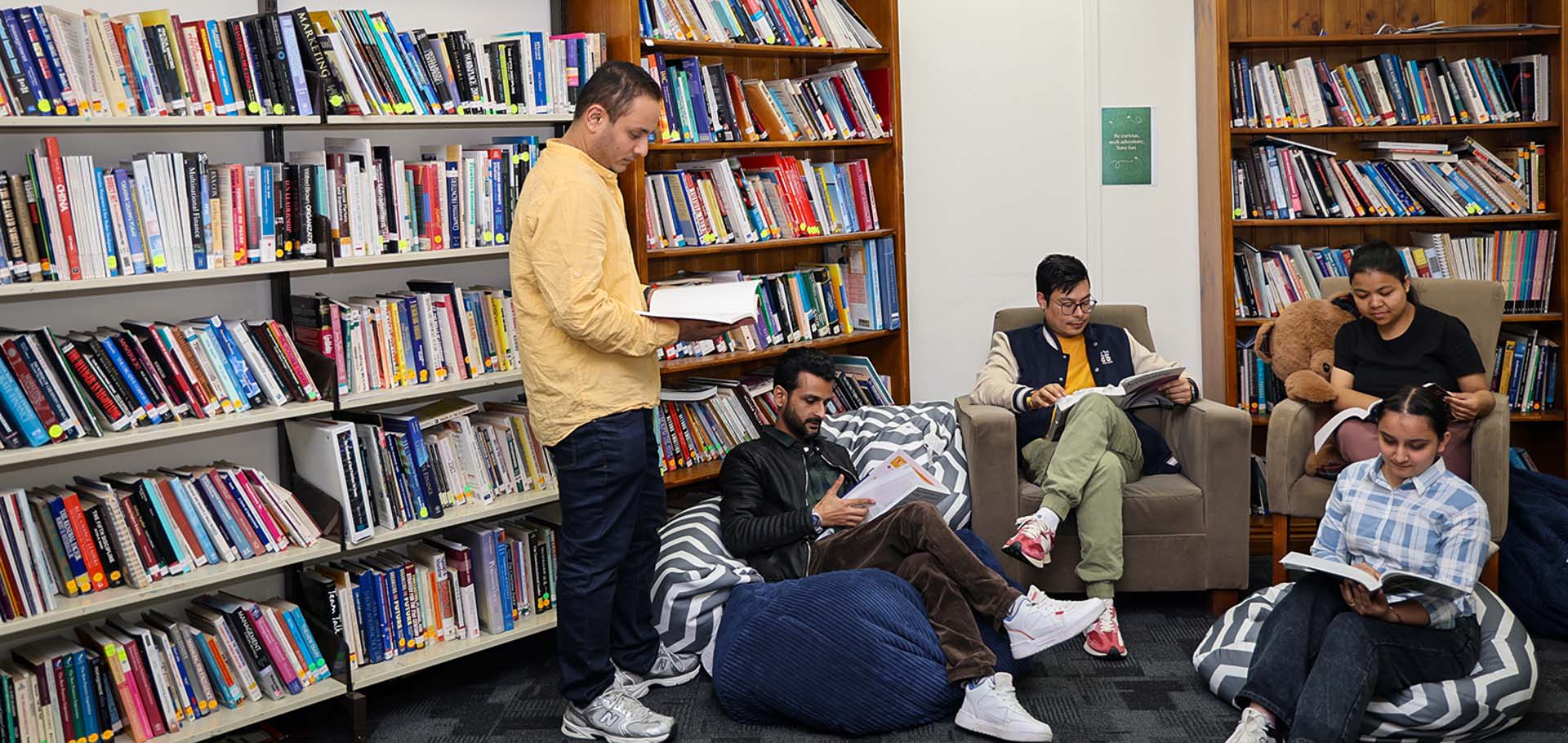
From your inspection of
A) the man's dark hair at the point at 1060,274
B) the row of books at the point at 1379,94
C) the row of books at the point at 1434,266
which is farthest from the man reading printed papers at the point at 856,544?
the row of books at the point at 1379,94

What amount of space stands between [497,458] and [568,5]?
1.34 m

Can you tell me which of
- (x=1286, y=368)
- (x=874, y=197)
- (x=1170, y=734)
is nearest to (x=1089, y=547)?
(x=1170, y=734)

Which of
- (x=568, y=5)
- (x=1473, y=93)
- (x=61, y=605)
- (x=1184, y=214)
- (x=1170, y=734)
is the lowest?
(x=1170, y=734)

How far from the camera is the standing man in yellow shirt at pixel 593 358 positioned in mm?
2797

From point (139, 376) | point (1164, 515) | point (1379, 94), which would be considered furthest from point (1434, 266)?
point (139, 376)

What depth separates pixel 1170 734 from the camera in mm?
3018

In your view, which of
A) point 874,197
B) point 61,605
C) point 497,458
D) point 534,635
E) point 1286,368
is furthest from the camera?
point 874,197

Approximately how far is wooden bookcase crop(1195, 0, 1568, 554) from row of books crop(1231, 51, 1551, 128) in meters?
0.05

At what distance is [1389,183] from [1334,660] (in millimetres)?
2392

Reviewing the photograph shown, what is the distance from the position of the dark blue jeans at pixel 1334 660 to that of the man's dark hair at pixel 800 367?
126 cm

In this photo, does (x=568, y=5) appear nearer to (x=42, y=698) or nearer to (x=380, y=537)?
(x=380, y=537)

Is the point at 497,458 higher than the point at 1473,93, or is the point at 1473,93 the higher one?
the point at 1473,93

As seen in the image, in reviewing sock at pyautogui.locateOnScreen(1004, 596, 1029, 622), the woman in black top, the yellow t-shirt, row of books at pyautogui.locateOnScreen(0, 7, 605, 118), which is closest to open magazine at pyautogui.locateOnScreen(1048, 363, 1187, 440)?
the yellow t-shirt

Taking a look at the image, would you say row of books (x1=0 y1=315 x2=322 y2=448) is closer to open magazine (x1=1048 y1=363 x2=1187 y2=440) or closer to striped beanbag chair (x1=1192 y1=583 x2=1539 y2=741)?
open magazine (x1=1048 y1=363 x2=1187 y2=440)
